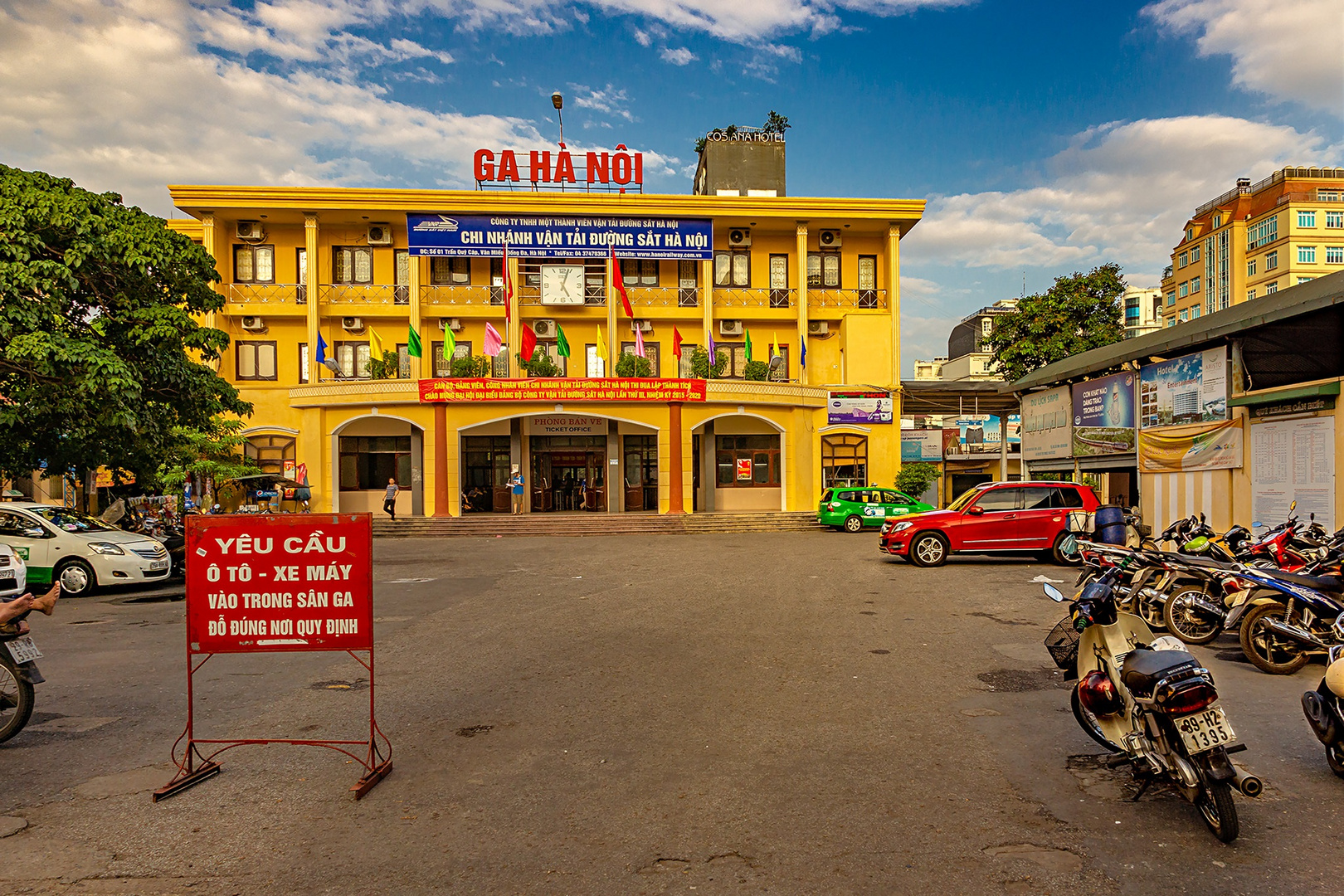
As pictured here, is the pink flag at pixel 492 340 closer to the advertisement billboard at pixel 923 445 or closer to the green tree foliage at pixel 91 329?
the green tree foliage at pixel 91 329

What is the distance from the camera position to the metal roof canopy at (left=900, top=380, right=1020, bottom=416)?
1358 inches

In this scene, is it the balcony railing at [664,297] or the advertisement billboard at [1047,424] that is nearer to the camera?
the advertisement billboard at [1047,424]

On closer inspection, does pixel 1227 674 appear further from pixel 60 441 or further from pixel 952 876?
pixel 60 441

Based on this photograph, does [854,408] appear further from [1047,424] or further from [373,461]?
[373,461]

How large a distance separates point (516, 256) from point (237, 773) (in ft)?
92.5

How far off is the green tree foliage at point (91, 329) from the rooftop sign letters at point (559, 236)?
16371 mm

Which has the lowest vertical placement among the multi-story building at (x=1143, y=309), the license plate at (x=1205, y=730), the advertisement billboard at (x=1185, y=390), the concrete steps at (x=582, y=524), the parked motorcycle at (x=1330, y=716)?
the concrete steps at (x=582, y=524)

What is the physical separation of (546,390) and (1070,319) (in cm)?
1954

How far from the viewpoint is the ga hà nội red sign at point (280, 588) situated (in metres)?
4.98

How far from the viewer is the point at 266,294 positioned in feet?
105

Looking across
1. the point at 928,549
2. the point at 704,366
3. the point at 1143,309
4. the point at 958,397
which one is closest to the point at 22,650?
the point at 928,549

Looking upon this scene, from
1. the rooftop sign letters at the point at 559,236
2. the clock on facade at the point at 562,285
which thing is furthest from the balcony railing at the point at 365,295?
the clock on facade at the point at 562,285

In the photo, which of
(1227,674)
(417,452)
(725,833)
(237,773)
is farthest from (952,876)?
(417,452)

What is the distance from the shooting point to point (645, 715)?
6.21 metres
